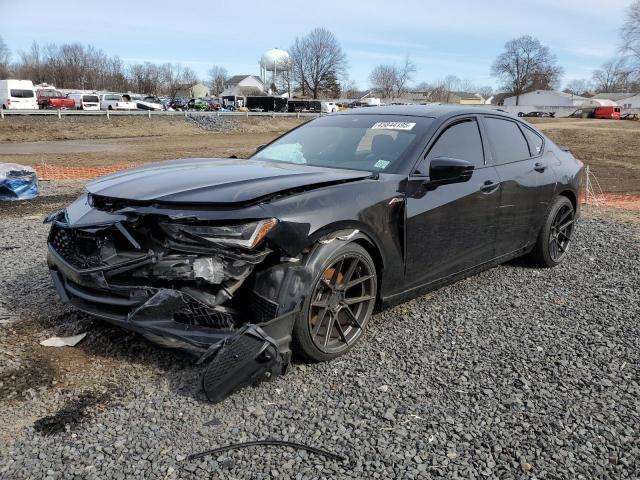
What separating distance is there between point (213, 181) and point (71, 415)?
1.52 m

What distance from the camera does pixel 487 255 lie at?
4.61 metres

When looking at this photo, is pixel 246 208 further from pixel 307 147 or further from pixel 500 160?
pixel 500 160

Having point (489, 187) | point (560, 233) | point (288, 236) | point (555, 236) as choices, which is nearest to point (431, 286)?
point (489, 187)

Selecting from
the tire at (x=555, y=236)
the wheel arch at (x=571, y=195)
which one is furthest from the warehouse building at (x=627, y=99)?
the tire at (x=555, y=236)

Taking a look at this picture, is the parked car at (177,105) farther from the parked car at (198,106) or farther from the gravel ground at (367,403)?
the gravel ground at (367,403)

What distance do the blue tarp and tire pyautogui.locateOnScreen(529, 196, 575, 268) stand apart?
808cm

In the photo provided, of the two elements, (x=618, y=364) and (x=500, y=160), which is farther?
(x=500, y=160)

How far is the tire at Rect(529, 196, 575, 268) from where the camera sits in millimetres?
5359

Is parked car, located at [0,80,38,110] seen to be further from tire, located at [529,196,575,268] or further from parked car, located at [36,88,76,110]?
tire, located at [529,196,575,268]

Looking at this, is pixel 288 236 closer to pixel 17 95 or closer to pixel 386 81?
pixel 17 95

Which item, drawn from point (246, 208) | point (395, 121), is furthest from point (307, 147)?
point (246, 208)

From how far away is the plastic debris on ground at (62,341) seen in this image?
342cm

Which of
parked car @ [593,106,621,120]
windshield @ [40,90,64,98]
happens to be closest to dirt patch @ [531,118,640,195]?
parked car @ [593,106,621,120]

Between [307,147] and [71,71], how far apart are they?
106 m
